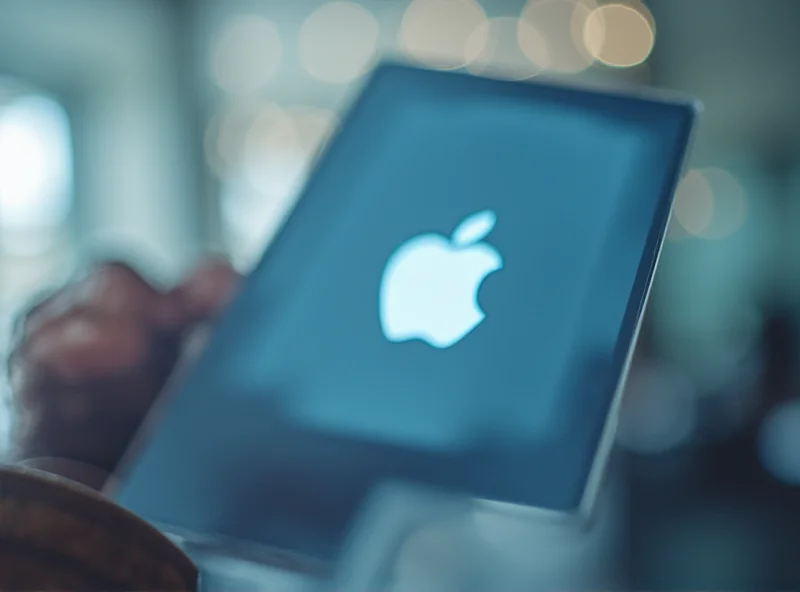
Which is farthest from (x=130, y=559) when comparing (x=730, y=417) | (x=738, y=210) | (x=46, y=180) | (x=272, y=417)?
(x=46, y=180)

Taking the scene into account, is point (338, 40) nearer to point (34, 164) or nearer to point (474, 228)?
point (34, 164)

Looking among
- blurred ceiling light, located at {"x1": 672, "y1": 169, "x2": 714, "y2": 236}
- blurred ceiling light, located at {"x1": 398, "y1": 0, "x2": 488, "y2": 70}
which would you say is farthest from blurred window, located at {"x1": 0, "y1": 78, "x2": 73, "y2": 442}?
blurred ceiling light, located at {"x1": 672, "y1": 169, "x2": 714, "y2": 236}

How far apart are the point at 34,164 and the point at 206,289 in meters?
3.60

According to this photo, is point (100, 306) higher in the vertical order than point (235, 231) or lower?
higher

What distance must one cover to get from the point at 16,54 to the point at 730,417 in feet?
10.2

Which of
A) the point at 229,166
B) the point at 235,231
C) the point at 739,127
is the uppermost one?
the point at 739,127

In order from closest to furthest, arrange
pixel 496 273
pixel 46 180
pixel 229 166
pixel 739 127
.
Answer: pixel 496 273
pixel 739 127
pixel 46 180
pixel 229 166

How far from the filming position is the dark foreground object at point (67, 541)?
0.71ft

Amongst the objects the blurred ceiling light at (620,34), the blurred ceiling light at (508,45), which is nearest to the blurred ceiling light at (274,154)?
the blurred ceiling light at (508,45)

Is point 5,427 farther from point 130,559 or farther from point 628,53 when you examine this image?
point 628,53

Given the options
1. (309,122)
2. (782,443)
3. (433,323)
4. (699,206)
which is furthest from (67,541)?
(309,122)

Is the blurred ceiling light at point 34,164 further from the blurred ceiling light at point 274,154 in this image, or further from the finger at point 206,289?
the finger at point 206,289

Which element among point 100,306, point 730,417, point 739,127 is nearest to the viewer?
point 100,306

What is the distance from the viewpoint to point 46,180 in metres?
3.89
